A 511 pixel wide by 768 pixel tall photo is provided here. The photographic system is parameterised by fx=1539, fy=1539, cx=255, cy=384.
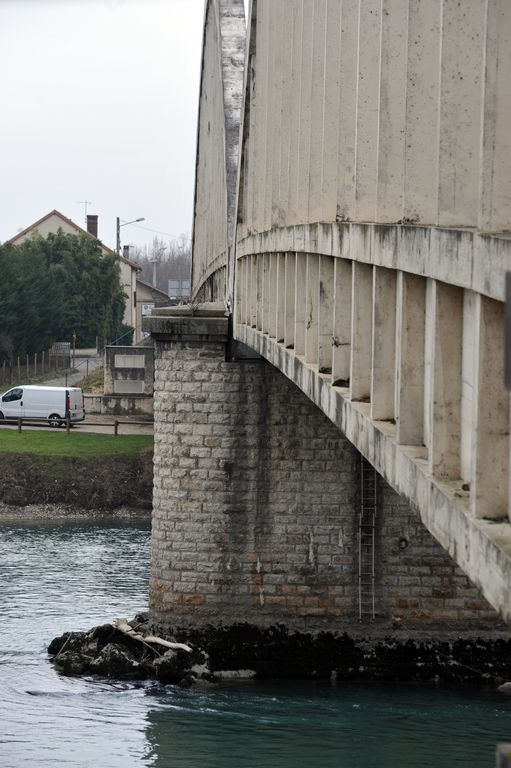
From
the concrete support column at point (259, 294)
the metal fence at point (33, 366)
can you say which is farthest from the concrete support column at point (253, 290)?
the metal fence at point (33, 366)

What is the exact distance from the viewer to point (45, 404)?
49000 mm

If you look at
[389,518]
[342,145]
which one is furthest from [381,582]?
[342,145]

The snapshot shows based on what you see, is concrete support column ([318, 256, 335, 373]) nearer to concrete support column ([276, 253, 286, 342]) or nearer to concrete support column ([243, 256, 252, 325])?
concrete support column ([276, 253, 286, 342])

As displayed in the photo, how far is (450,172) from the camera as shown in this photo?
6.71 metres

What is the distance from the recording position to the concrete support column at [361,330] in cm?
950

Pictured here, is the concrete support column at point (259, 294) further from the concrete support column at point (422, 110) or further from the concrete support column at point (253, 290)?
the concrete support column at point (422, 110)

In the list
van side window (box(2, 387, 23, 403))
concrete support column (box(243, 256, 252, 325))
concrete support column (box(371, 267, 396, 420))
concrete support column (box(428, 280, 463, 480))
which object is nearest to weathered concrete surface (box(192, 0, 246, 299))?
Answer: concrete support column (box(243, 256, 252, 325))

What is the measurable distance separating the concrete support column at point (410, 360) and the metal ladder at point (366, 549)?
13166mm

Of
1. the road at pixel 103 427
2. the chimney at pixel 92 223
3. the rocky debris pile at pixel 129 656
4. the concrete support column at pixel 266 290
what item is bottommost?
the rocky debris pile at pixel 129 656

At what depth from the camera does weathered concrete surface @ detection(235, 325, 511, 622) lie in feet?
18.3

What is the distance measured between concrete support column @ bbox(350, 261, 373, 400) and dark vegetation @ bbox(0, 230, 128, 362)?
52928mm

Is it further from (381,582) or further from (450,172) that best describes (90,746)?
(450,172)

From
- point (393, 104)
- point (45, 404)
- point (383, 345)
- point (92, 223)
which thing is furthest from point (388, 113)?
point (92, 223)

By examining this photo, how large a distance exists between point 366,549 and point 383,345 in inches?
494
